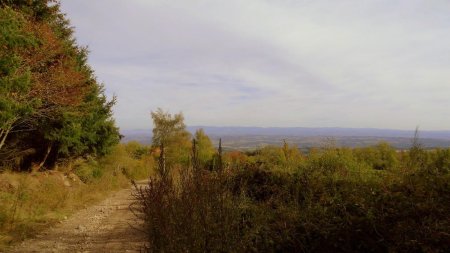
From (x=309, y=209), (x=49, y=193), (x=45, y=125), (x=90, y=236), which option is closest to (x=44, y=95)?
(x=45, y=125)

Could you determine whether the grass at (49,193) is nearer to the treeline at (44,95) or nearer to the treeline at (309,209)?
the treeline at (44,95)

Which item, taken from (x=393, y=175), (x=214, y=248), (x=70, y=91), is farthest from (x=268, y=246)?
(x=70, y=91)

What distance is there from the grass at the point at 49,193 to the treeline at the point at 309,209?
547 centimetres

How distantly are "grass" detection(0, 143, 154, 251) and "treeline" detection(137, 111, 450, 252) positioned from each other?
547 cm

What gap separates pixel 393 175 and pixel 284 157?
3.96m

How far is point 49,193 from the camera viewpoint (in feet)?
47.4

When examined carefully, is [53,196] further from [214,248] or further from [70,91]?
[214,248]

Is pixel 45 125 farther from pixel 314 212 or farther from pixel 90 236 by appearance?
pixel 314 212

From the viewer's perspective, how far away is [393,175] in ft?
21.2

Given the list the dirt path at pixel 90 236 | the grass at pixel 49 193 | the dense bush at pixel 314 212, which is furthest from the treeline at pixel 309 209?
the grass at pixel 49 193

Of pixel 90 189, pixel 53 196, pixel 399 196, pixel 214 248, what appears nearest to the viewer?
pixel 214 248

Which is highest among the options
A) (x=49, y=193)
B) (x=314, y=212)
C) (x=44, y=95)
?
(x=44, y=95)

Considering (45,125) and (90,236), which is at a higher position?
(45,125)

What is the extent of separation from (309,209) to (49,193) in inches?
455
